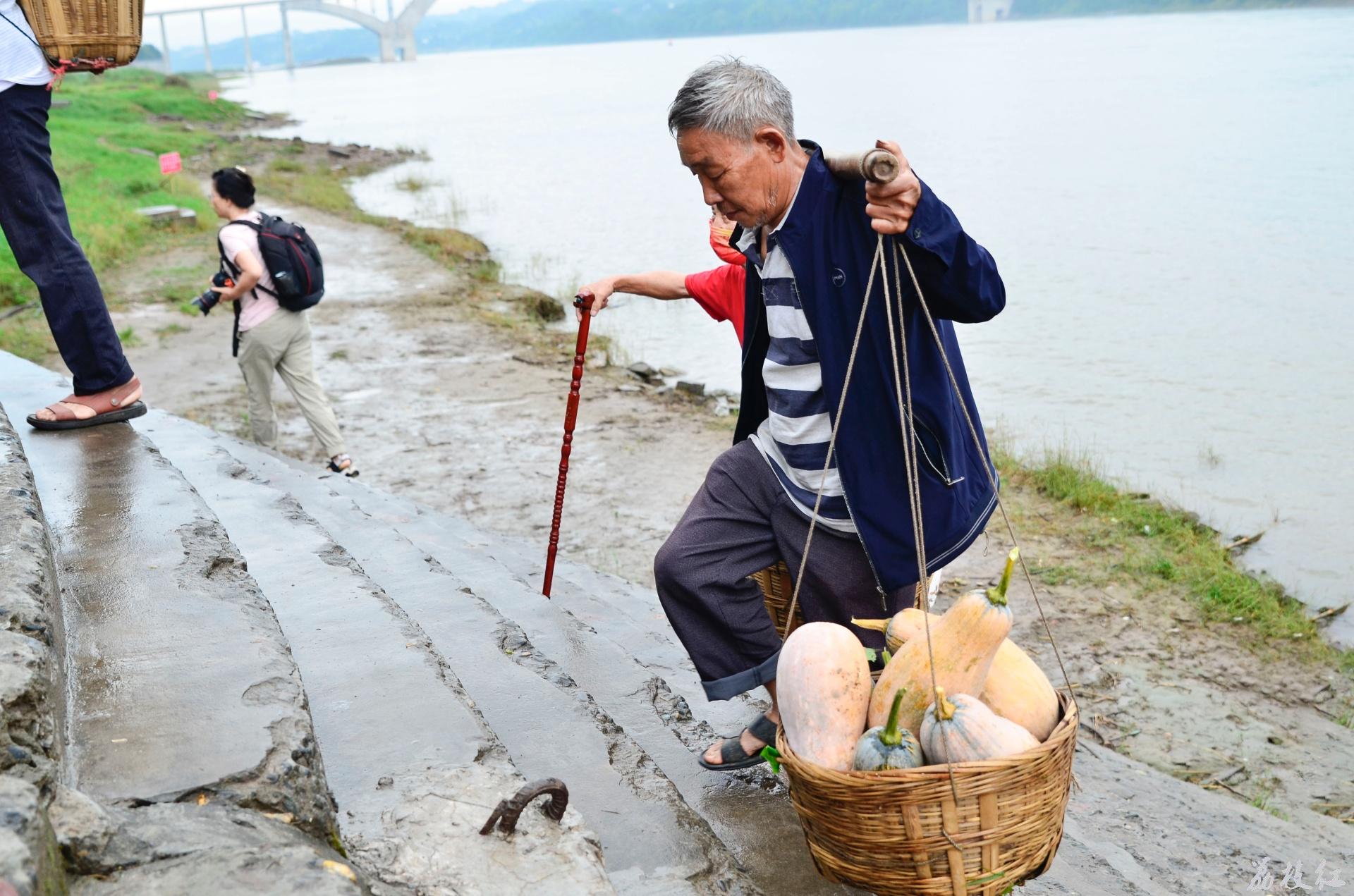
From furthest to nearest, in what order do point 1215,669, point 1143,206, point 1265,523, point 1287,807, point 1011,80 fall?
1. point 1011,80
2. point 1143,206
3. point 1265,523
4. point 1215,669
5. point 1287,807

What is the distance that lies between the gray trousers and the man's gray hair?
0.84m

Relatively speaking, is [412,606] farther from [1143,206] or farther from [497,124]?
[497,124]

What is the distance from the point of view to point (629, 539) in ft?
22.2

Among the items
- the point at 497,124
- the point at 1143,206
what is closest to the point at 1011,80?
the point at 497,124

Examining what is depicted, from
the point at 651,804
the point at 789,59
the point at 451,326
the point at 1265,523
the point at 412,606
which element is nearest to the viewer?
the point at 651,804

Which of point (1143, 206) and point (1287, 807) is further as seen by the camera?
point (1143, 206)

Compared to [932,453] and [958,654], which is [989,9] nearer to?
[932,453]

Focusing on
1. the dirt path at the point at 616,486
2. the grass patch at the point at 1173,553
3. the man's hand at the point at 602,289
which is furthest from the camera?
the grass patch at the point at 1173,553

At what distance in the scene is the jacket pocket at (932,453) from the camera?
2.76 metres

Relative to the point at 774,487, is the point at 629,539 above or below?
below

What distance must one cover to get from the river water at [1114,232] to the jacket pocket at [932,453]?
4833mm

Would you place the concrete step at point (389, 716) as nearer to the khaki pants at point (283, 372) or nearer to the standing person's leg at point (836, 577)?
the standing person's leg at point (836, 577)

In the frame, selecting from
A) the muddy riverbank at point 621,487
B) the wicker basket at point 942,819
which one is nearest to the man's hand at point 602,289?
the wicker basket at point 942,819

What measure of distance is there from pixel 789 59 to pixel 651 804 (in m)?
92.5
